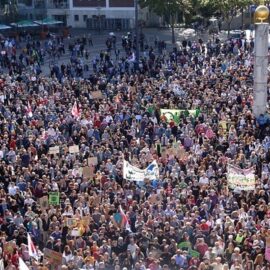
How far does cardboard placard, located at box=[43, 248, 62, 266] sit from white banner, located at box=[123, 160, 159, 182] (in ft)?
16.0

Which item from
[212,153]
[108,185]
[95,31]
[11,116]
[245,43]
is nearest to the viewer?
[108,185]

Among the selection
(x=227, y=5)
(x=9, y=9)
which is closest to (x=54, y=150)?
(x=227, y=5)

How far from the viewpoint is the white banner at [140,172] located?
72.2ft

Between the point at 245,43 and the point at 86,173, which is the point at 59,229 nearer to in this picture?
the point at 86,173

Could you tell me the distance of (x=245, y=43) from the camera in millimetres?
45688

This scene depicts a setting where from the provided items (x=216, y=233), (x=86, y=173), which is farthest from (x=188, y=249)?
(x=86, y=173)

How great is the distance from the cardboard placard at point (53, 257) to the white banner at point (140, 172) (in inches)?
192

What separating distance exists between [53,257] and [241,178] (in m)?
6.10

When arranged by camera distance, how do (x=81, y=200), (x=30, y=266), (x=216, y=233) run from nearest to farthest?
(x=30, y=266), (x=216, y=233), (x=81, y=200)

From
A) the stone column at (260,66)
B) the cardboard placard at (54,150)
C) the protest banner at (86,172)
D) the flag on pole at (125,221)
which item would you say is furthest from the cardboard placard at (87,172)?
the stone column at (260,66)

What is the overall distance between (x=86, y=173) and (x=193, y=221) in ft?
17.0

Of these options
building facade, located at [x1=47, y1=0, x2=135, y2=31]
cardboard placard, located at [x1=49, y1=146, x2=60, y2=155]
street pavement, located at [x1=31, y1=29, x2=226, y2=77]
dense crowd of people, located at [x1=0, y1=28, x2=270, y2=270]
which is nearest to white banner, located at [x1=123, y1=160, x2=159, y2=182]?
dense crowd of people, located at [x1=0, y1=28, x2=270, y2=270]

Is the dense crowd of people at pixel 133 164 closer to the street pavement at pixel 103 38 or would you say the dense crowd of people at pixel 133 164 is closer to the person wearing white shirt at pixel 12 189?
the person wearing white shirt at pixel 12 189

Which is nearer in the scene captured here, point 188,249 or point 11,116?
point 188,249
